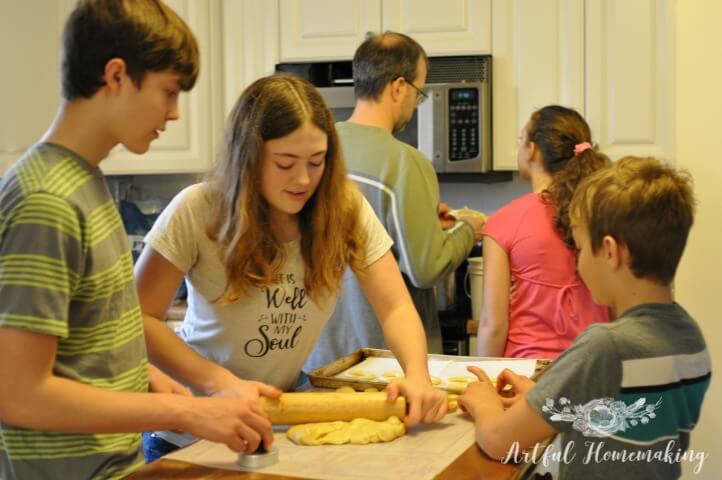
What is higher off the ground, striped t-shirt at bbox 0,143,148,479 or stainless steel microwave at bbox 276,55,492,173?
stainless steel microwave at bbox 276,55,492,173

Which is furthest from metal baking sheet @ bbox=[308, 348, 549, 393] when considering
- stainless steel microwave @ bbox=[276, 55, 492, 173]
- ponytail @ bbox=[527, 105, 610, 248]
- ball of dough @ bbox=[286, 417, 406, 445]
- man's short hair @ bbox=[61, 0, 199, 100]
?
stainless steel microwave @ bbox=[276, 55, 492, 173]

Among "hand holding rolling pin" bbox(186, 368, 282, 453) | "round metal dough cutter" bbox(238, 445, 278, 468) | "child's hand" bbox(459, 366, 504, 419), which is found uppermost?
"hand holding rolling pin" bbox(186, 368, 282, 453)

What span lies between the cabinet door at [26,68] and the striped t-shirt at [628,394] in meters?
2.25

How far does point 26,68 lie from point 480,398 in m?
2.17

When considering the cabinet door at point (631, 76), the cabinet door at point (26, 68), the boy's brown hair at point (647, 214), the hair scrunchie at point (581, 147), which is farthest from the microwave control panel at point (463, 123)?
the boy's brown hair at point (647, 214)

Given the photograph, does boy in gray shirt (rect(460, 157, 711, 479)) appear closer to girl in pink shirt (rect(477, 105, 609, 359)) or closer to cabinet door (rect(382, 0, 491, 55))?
girl in pink shirt (rect(477, 105, 609, 359))

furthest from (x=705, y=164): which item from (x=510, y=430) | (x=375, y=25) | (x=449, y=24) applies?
(x=510, y=430)

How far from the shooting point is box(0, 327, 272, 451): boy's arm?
1.02 metres

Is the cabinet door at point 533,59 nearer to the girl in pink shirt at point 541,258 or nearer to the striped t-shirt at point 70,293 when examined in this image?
the girl in pink shirt at point 541,258

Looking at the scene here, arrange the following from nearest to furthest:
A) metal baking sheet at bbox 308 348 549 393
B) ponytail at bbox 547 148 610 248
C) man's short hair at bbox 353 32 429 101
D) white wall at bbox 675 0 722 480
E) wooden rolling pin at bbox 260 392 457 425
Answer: wooden rolling pin at bbox 260 392 457 425 → metal baking sheet at bbox 308 348 549 393 → ponytail at bbox 547 148 610 248 → man's short hair at bbox 353 32 429 101 → white wall at bbox 675 0 722 480

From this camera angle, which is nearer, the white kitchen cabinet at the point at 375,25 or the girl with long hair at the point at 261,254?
the girl with long hair at the point at 261,254

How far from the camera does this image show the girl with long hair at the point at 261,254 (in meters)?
1.49

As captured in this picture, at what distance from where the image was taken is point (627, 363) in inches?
49.0

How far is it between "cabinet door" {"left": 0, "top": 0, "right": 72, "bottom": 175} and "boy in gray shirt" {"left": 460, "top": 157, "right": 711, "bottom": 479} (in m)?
2.17
